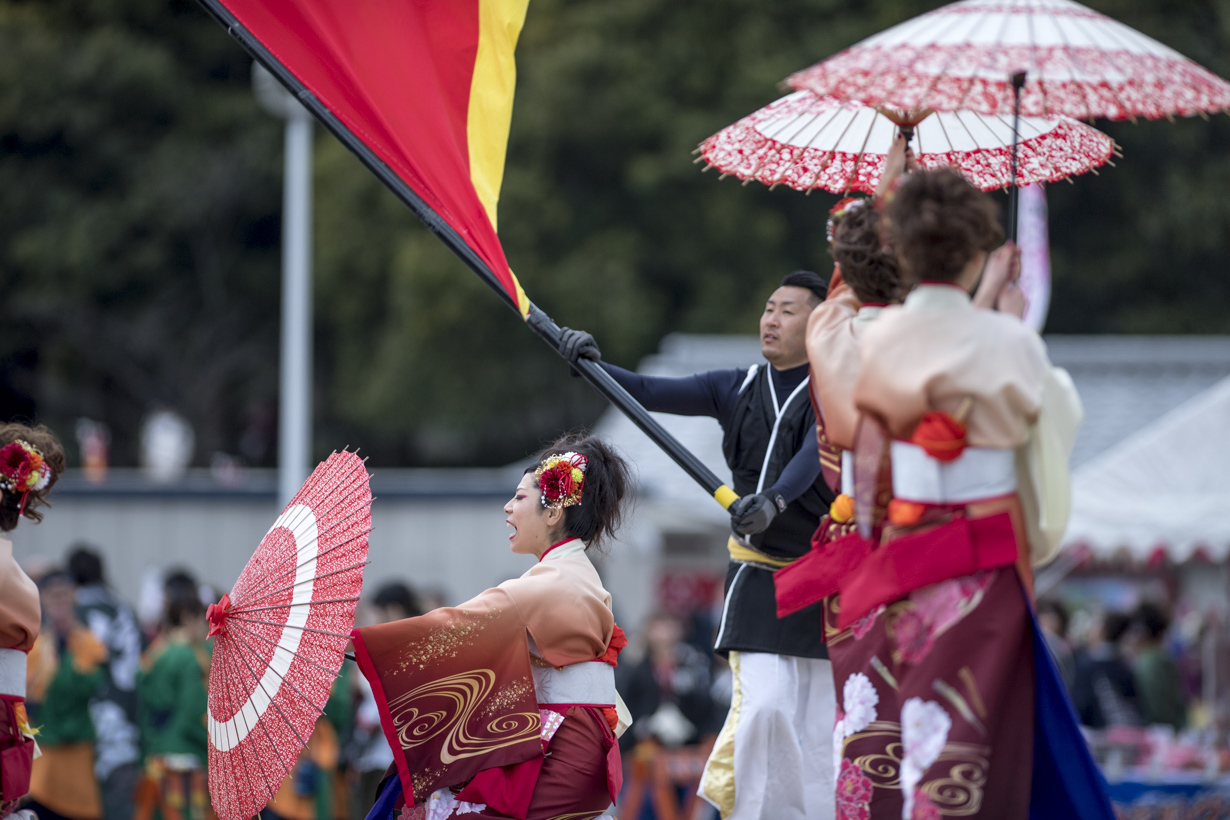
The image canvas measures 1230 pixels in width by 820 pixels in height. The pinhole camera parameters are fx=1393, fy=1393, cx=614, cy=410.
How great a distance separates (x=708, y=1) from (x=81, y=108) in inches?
398

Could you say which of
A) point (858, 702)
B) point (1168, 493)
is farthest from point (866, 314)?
point (1168, 493)

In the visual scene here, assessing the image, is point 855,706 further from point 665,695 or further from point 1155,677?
point 1155,677

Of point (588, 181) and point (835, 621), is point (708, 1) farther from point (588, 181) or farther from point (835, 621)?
point (835, 621)

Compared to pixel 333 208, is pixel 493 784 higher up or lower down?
lower down

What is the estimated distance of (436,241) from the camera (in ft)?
63.8

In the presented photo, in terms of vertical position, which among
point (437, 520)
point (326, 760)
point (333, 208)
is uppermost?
point (333, 208)

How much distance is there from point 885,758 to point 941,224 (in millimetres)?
1196

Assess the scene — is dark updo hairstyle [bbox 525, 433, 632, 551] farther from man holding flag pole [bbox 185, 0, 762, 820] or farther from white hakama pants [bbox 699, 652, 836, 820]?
white hakama pants [bbox 699, 652, 836, 820]

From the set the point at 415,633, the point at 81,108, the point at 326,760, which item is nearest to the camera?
the point at 415,633

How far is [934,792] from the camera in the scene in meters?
2.77

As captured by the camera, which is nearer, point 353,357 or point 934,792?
point 934,792

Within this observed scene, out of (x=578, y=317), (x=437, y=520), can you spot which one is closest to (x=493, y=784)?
(x=437, y=520)

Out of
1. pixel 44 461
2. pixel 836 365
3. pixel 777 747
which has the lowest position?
pixel 777 747

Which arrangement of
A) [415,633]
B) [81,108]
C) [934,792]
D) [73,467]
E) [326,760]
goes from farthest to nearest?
[73,467]
[81,108]
[326,760]
[415,633]
[934,792]
